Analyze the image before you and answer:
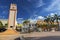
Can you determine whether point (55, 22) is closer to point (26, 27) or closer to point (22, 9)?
point (26, 27)

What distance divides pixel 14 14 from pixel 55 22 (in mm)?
2063

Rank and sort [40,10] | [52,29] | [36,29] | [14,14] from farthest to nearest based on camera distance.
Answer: [52,29]
[36,29]
[14,14]
[40,10]

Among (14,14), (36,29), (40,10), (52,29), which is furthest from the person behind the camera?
(52,29)

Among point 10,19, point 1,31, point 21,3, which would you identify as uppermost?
point 21,3

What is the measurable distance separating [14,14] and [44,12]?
5.70ft

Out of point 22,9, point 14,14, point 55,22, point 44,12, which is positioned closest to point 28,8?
point 22,9

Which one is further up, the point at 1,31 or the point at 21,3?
the point at 21,3

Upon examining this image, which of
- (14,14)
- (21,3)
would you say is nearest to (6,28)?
(14,14)

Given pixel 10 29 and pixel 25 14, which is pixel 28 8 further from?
pixel 10 29

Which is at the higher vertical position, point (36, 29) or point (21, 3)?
point (21, 3)

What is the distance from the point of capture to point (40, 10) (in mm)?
4816

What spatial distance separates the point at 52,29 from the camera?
7227 mm

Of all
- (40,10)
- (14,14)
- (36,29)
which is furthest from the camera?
(36,29)

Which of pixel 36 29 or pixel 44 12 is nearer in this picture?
pixel 44 12
